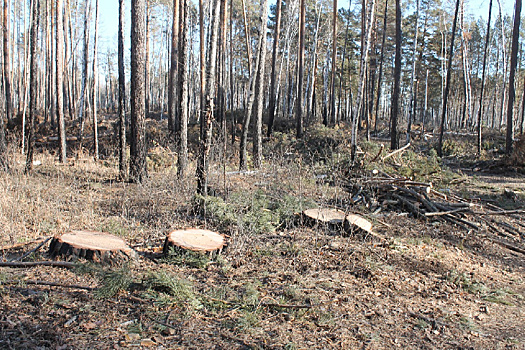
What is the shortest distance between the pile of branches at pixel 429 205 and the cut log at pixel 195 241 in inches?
146

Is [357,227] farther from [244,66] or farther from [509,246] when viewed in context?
[244,66]

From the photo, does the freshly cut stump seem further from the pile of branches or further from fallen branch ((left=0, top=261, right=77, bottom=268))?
the pile of branches

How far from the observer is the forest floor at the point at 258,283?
123 inches

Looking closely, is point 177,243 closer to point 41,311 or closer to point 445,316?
point 41,311

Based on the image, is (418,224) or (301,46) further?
(301,46)

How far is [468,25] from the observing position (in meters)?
32.8

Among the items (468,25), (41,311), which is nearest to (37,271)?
(41,311)

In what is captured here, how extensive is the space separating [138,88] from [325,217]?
19.1 feet

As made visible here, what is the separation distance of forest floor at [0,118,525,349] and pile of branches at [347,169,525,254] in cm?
17

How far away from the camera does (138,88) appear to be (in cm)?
920

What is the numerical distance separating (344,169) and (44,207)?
7273 mm

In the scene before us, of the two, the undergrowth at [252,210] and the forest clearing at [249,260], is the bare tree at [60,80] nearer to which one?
the forest clearing at [249,260]

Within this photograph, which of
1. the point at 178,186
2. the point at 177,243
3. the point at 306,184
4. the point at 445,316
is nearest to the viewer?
the point at 445,316

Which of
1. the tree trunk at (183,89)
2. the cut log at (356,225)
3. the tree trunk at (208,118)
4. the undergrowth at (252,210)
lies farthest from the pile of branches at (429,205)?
the tree trunk at (183,89)
